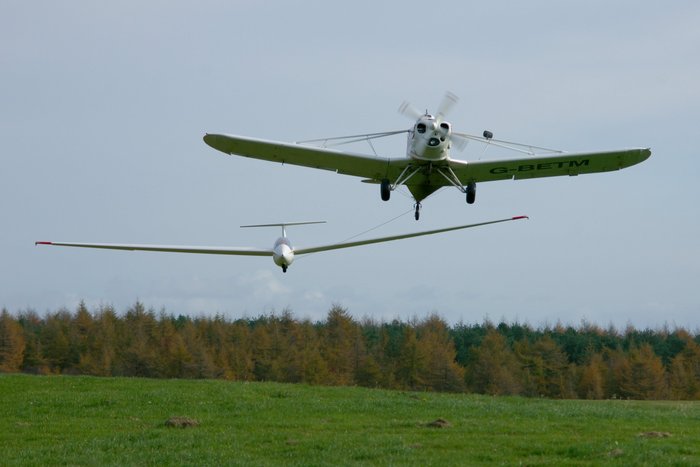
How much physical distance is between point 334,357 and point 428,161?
2369 inches

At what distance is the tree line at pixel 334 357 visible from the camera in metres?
77.5

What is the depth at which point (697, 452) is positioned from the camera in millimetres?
19953

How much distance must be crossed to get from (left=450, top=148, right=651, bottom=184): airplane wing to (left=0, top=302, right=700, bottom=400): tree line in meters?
49.7

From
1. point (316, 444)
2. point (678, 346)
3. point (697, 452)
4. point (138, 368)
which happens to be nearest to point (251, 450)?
point (316, 444)

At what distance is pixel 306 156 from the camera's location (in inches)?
1007

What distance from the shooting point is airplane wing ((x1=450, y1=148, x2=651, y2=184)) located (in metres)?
25.9

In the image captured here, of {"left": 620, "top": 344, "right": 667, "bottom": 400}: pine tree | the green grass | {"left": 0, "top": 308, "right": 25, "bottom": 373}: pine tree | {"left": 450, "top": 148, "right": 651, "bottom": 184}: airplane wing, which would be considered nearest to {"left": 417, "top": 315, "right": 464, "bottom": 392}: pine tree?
{"left": 620, "top": 344, "right": 667, "bottom": 400}: pine tree

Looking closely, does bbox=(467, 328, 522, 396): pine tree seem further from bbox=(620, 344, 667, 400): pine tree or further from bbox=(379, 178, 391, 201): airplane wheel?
bbox=(379, 178, 391, 201): airplane wheel

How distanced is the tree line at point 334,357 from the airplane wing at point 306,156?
4956cm

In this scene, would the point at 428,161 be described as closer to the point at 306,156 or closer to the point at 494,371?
the point at 306,156

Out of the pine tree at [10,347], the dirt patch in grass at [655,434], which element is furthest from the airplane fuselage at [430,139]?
the pine tree at [10,347]

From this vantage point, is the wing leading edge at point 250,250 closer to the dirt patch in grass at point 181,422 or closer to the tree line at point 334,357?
the dirt patch in grass at point 181,422

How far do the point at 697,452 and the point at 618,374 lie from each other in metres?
62.3

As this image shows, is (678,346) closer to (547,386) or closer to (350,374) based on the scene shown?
(547,386)
